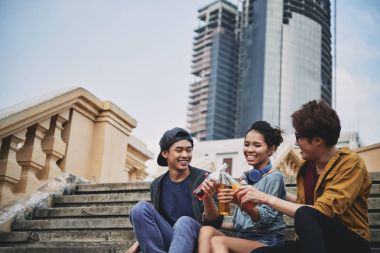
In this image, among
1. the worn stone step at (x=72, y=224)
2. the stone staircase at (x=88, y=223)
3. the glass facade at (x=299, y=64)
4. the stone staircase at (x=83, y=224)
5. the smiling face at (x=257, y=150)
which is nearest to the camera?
the smiling face at (x=257, y=150)

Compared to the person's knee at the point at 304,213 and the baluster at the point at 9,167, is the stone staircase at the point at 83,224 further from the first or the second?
the person's knee at the point at 304,213

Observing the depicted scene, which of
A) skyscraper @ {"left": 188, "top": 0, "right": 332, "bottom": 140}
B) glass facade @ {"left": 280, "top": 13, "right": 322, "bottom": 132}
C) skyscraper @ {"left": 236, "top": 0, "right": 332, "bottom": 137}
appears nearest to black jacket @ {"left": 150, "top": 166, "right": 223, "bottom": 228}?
skyscraper @ {"left": 188, "top": 0, "right": 332, "bottom": 140}

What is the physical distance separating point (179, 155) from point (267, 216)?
3.27 feet

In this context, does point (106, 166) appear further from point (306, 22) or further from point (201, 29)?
point (201, 29)

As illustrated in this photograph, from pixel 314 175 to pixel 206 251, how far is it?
86 centimetres

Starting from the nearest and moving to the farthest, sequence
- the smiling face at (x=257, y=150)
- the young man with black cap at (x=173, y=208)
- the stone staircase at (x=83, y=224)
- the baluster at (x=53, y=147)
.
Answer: the young man with black cap at (x=173, y=208) < the smiling face at (x=257, y=150) < the stone staircase at (x=83, y=224) < the baluster at (x=53, y=147)

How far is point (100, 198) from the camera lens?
496 cm

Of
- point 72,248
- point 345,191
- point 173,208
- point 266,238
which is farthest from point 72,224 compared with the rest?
point 345,191

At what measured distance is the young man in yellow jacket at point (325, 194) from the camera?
247 cm

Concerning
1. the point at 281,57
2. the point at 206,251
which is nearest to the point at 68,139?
the point at 206,251

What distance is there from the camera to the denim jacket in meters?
3.02

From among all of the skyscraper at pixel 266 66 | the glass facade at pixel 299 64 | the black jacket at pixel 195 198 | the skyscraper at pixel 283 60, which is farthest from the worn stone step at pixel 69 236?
the glass facade at pixel 299 64

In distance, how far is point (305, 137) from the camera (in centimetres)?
282

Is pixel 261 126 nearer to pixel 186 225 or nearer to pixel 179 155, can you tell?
pixel 179 155
